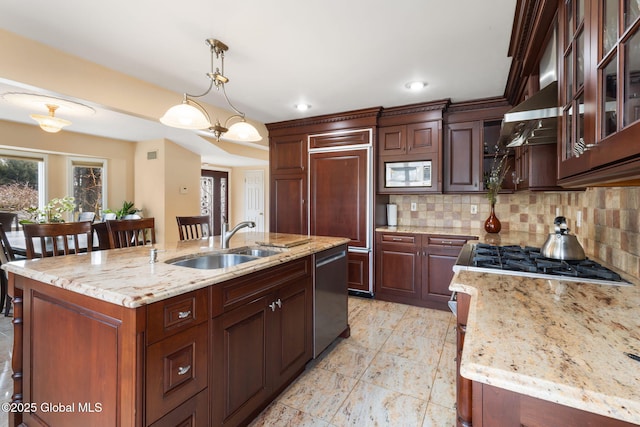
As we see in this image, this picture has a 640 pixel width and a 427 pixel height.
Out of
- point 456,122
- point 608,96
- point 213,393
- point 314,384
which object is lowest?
point 314,384

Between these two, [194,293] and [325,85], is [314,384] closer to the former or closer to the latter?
[194,293]

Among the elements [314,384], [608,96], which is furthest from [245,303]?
[608,96]

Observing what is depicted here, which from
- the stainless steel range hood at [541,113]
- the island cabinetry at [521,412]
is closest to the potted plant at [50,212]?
the island cabinetry at [521,412]

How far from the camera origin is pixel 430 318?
10.3 ft

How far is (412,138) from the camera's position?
3.55m

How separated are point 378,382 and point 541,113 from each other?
6.09 feet

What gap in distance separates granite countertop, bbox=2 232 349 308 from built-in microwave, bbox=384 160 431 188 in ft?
6.95

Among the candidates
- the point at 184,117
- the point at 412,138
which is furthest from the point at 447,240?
the point at 184,117

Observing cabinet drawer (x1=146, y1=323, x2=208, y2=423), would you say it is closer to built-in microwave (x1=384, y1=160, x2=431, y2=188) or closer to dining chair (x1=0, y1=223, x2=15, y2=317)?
dining chair (x1=0, y1=223, x2=15, y2=317)

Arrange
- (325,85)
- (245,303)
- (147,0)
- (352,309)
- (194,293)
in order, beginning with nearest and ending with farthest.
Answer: (194,293) < (245,303) < (147,0) < (325,85) < (352,309)

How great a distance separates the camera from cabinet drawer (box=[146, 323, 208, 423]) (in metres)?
1.08

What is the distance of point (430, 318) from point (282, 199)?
2.43 m

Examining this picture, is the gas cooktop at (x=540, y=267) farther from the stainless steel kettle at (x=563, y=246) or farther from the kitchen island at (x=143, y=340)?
the kitchen island at (x=143, y=340)

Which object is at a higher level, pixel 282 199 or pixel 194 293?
pixel 282 199
